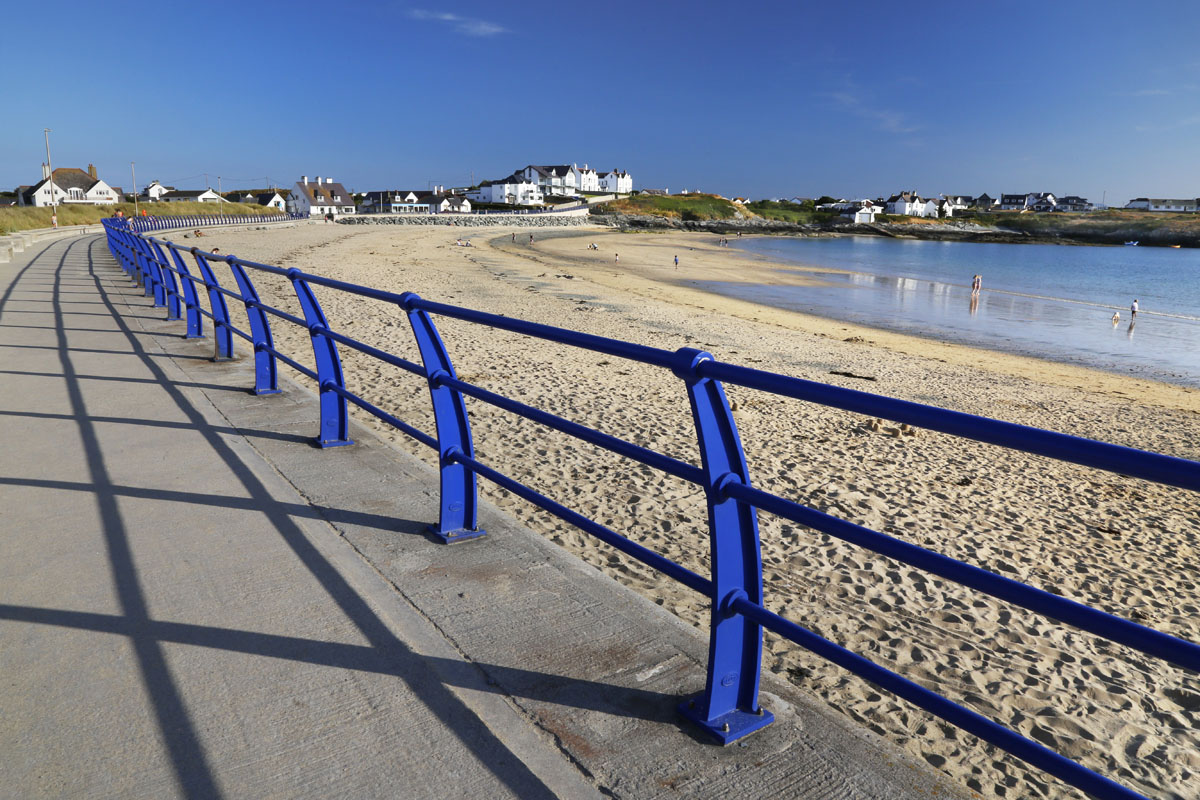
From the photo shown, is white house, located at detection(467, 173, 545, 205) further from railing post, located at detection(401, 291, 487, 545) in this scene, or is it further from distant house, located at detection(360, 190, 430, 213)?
railing post, located at detection(401, 291, 487, 545)

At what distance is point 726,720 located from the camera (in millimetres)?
2359

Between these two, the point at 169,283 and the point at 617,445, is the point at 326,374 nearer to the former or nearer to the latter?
the point at 617,445

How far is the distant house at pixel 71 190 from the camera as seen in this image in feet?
340

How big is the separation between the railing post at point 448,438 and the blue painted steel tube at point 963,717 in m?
1.77

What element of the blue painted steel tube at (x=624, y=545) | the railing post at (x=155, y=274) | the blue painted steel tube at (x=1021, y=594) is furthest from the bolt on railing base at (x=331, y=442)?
the railing post at (x=155, y=274)

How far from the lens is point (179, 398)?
240 inches

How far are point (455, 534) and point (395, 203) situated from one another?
138m

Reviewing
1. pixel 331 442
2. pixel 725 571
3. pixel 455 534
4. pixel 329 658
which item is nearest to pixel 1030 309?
pixel 331 442

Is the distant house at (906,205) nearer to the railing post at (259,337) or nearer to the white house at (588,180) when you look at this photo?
the white house at (588,180)

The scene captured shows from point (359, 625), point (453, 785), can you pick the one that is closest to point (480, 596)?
point (359, 625)

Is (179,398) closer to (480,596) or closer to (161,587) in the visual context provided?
(161,587)

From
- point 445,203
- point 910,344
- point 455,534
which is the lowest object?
point 910,344

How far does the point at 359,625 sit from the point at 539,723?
2.95 ft

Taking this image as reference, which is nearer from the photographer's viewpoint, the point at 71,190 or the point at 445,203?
the point at 71,190
